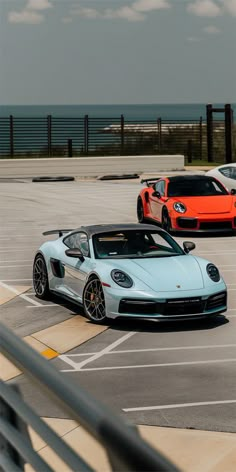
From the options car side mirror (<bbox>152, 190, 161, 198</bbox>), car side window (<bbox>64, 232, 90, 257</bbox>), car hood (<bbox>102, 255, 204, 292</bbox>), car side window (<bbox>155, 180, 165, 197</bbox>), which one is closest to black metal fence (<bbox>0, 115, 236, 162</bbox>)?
car side window (<bbox>155, 180, 165, 197</bbox>)

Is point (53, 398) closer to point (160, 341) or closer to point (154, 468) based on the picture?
point (154, 468)

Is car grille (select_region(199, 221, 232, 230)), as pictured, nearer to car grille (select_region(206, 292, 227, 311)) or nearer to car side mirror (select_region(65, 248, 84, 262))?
car side mirror (select_region(65, 248, 84, 262))

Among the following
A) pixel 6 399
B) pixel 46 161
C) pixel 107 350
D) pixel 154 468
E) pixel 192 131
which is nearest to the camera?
pixel 154 468

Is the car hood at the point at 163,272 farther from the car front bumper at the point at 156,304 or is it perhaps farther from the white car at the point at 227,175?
the white car at the point at 227,175

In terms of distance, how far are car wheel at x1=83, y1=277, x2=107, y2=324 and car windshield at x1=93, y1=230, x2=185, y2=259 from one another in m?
0.55

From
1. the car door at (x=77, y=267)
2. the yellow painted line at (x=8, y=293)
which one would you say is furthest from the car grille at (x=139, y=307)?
the yellow painted line at (x=8, y=293)

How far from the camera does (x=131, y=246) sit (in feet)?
43.9

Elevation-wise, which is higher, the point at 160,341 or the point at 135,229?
the point at 135,229

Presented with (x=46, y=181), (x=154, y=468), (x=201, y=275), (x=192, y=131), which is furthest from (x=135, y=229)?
(x=192, y=131)

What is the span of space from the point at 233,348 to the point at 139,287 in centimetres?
162

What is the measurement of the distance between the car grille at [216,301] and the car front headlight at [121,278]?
1.06m

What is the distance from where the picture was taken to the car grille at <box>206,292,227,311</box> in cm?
1239

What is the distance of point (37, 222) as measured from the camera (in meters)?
24.8

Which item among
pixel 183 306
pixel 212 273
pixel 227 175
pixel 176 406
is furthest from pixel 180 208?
pixel 176 406
